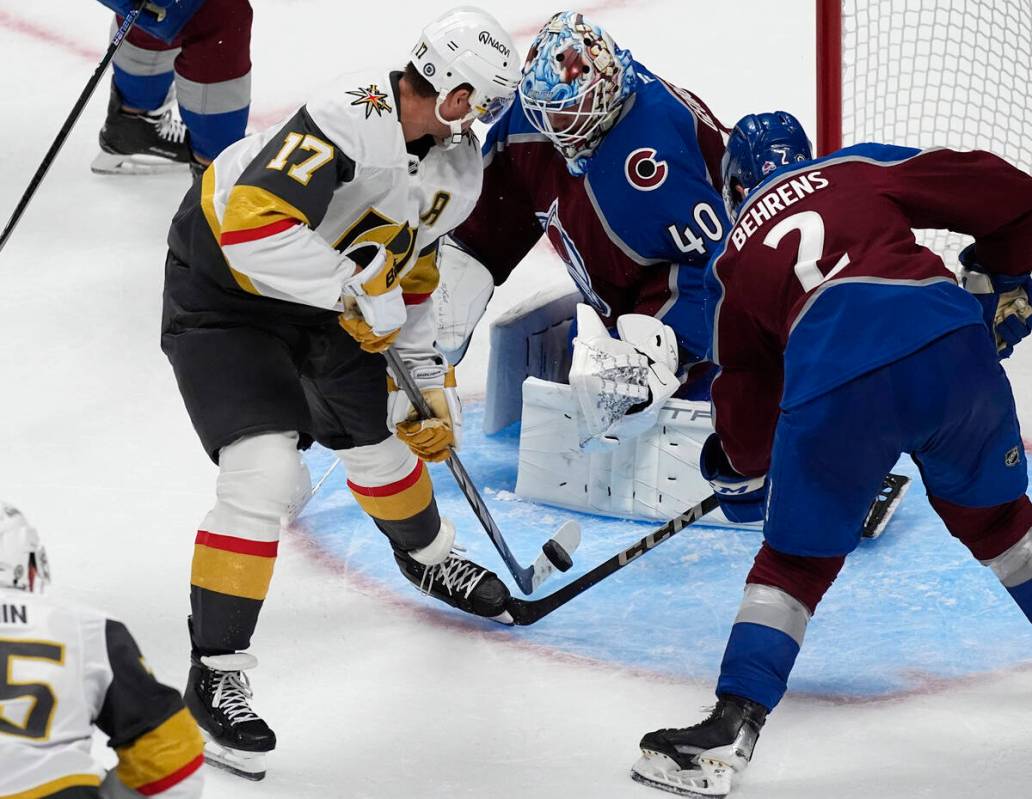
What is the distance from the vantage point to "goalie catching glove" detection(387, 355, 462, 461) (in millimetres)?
3092

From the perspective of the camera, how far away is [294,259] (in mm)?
2744

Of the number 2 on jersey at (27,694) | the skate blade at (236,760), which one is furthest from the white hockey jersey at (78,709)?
the skate blade at (236,760)

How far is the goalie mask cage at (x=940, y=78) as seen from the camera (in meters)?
4.47

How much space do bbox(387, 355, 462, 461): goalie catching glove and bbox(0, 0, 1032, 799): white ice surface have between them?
395 millimetres

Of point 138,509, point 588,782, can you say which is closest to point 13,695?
point 588,782

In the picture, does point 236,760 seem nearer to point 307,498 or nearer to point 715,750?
point 715,750

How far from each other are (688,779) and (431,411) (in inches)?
32.0

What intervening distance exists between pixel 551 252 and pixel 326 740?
7.39 feet

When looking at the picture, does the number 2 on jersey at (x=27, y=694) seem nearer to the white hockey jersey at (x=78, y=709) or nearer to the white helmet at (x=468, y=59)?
the white hockey jersey at (x=78, y=709)

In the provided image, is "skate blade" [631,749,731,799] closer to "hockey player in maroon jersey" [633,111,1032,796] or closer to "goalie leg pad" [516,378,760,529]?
"hockey player in maroon jersey" [633,111,1032,796]

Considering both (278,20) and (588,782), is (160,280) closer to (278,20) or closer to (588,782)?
(278,20)

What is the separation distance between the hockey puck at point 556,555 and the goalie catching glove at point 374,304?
0.62 metres

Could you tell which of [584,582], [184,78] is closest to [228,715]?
[584,582]

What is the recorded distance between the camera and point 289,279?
2.77 meters
